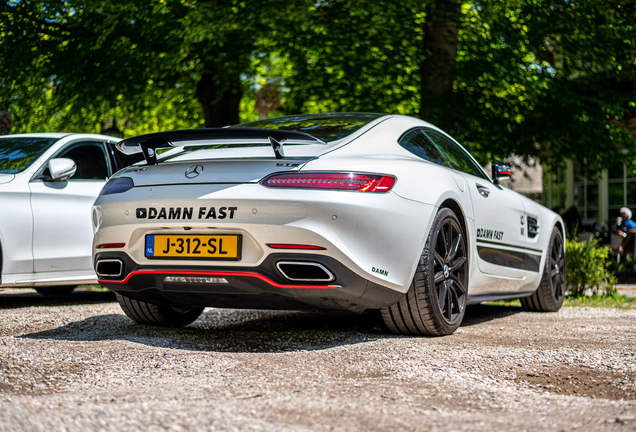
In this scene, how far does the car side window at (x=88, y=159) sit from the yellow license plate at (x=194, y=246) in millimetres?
3053

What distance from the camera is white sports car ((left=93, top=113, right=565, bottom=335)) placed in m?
3.56

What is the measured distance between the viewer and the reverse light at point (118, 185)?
4.02 metres

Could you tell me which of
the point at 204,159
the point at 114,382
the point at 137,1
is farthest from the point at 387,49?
the point at 114,382

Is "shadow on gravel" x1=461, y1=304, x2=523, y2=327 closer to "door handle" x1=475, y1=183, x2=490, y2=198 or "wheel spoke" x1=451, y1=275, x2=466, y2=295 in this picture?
"wheel spoke" x1=451, y1=275, x2=466, y2=295

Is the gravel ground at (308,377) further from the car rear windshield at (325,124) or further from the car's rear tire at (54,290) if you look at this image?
the car's rear tire at (54,290)

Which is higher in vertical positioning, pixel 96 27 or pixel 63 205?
pixel 96 27

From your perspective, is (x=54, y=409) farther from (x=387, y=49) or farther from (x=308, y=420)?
(x=387, y=49)

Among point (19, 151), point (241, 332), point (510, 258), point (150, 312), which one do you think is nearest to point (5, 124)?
point (19, 151)

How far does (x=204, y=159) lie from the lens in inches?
153

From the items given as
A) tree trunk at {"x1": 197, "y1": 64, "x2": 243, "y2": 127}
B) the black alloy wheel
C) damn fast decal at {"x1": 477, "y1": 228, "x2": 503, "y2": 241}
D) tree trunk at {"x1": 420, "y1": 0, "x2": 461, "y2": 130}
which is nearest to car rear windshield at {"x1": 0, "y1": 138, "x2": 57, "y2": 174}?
the black alloy wheel

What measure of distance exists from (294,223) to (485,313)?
352 centimetres

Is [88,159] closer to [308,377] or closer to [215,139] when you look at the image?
[215,139]

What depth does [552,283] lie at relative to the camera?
6.55 m

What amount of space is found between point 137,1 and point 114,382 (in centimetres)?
1101
